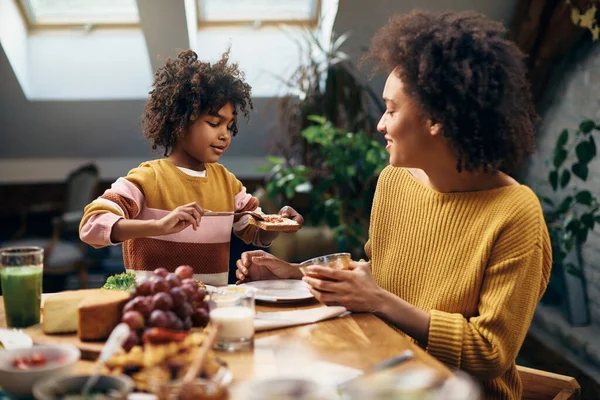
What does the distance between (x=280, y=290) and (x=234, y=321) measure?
0.48m

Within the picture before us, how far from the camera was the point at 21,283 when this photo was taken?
138 centimetres

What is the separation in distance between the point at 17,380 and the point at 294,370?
438 mm

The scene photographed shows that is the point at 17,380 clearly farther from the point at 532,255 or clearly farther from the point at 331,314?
the point at 532,255

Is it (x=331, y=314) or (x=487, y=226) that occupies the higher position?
(x=487, y=226)

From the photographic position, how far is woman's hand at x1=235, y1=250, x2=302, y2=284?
1829mm

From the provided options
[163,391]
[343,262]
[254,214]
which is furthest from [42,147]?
[163,391]

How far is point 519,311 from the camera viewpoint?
1.50m

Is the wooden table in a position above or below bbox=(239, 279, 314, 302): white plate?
above

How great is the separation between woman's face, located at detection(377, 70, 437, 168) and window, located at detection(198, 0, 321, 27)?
336cm

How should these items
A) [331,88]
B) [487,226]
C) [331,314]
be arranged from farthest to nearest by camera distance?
[331,88], [487,226], [331,314]

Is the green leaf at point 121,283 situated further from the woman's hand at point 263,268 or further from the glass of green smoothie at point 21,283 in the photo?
the woman's hand at point 263,268

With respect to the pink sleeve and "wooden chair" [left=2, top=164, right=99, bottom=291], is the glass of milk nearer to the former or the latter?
the pink sleeve

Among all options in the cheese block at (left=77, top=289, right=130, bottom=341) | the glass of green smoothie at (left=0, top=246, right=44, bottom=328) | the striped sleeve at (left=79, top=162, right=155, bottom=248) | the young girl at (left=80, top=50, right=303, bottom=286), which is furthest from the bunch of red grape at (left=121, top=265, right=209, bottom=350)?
the young girl at (left=80, top=50, right=303, bottom=286)

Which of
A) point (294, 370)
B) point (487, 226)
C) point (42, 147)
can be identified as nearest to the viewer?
point (294, 370)
